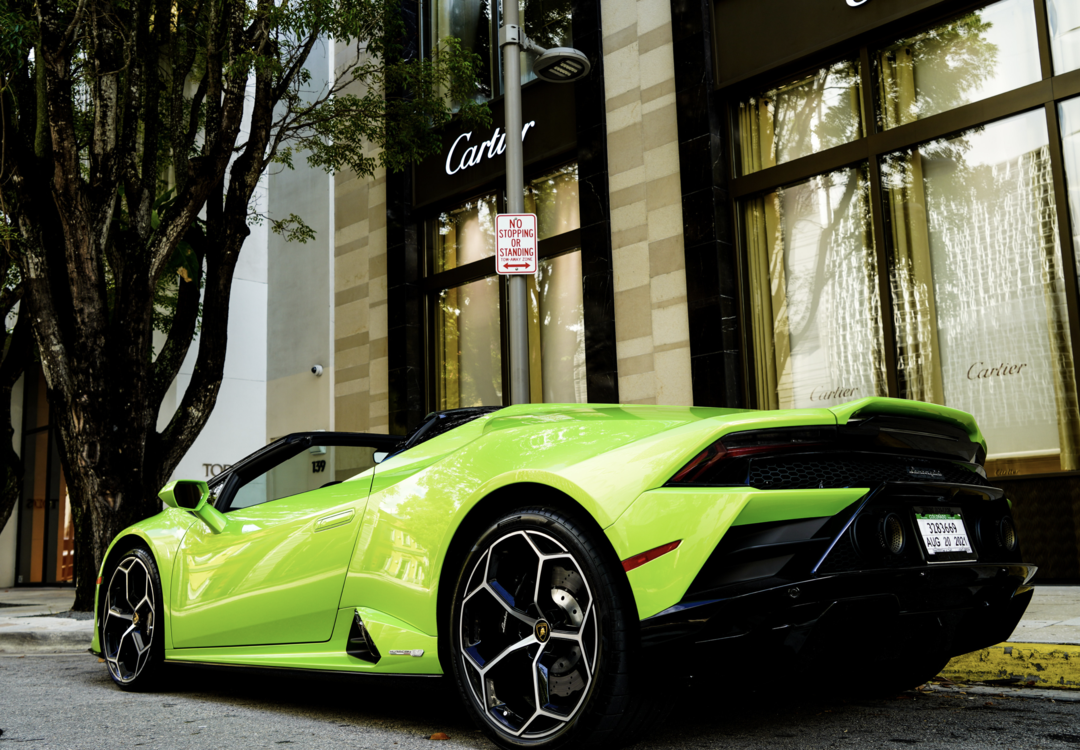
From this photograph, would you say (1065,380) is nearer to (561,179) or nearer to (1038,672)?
(1038,672)

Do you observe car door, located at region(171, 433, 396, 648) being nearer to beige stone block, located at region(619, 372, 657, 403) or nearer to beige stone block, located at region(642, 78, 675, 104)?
beige stone block, located at region(619, 372, 657, 403)

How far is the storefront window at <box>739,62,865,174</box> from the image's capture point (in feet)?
28.9

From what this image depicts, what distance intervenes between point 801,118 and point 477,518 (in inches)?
284

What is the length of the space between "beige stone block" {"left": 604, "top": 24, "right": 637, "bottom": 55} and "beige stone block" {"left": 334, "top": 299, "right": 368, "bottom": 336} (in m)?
5.20

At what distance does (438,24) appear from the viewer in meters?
13.3

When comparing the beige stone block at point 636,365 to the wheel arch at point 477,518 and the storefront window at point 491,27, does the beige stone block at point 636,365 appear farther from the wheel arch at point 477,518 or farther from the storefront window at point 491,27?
the wheel arch at point 477,518

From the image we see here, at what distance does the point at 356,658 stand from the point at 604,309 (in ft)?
23.5

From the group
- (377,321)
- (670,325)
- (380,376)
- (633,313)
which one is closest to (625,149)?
(633,313)

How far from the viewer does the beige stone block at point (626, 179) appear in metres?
10.1

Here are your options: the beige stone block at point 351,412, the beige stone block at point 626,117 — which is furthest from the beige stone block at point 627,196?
the beige stone block at point 351,412

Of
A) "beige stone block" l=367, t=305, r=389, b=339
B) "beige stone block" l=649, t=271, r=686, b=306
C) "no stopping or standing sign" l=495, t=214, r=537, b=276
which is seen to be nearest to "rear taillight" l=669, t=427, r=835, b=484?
"no stopping or standing sign" l=495, t=214, r=537, b=276

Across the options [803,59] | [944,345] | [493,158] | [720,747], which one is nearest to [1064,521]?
[944,345]

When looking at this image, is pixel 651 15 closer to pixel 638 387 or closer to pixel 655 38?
pixel 655 38

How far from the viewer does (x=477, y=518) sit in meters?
3.12
